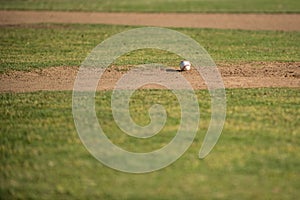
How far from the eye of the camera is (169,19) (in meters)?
26.4

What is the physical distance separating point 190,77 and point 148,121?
150 inches

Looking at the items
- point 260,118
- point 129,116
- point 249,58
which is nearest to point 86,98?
point 129,116

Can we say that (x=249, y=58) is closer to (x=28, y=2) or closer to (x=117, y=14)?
(x=117, y=14)

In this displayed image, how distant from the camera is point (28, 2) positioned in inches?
1288

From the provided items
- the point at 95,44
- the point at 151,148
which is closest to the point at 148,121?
the point at 151,148

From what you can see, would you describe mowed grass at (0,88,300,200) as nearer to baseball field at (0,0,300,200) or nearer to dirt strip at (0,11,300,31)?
baseball field at (0,0,300,200)

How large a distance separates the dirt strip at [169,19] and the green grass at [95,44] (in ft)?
4.89

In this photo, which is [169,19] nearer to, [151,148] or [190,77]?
[190,77]

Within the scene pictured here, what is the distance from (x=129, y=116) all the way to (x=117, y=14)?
728 inches

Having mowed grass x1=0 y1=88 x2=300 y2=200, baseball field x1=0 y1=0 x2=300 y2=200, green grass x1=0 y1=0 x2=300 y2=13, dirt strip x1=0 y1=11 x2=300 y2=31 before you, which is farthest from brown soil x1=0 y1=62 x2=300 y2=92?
green grass x1=0 y1=0 x2=300 y2=13

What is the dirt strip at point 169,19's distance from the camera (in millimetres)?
24828

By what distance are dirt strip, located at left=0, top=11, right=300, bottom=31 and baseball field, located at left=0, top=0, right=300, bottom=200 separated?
7.53ft

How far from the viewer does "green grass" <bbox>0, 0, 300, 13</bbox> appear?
1170 inches

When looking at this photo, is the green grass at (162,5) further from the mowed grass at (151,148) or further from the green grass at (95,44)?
the mowed grass at (151,148)
